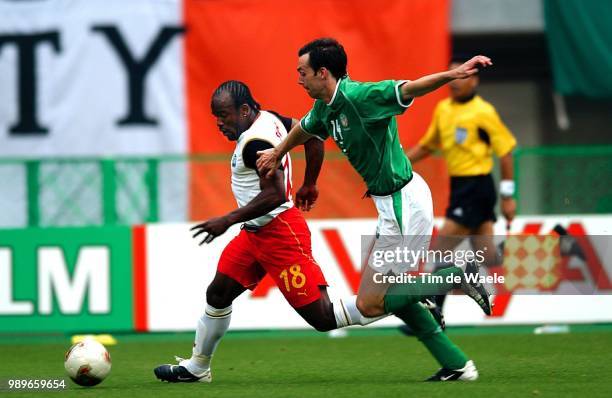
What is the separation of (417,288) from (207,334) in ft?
4.97

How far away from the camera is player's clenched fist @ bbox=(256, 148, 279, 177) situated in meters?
8.10

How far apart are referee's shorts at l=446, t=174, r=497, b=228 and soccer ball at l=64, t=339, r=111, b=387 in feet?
15.4

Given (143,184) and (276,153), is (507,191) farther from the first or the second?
(276,153)

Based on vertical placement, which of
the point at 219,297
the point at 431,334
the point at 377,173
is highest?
the point at 377,173

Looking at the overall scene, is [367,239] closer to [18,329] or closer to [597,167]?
[597,167]

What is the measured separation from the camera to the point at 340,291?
12.6m

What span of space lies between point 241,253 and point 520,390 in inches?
81.1

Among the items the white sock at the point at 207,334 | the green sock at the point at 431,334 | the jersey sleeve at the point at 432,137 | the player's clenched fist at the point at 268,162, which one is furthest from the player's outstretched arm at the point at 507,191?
the player's clenched fist at the point at 268,162

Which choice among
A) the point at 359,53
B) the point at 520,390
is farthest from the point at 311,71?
the point at 359,53

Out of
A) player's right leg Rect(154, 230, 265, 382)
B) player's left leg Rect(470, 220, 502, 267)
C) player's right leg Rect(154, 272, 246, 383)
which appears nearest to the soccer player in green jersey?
player's right leg Rect(154, 230, 265, 382)

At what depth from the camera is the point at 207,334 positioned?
8.62m

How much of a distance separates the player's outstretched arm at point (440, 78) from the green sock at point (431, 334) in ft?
4.70

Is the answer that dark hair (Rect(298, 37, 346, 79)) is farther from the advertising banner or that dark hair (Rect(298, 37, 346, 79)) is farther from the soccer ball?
the advertising banner

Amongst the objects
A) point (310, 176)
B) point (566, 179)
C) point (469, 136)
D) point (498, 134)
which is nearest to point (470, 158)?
point (469, 136)
